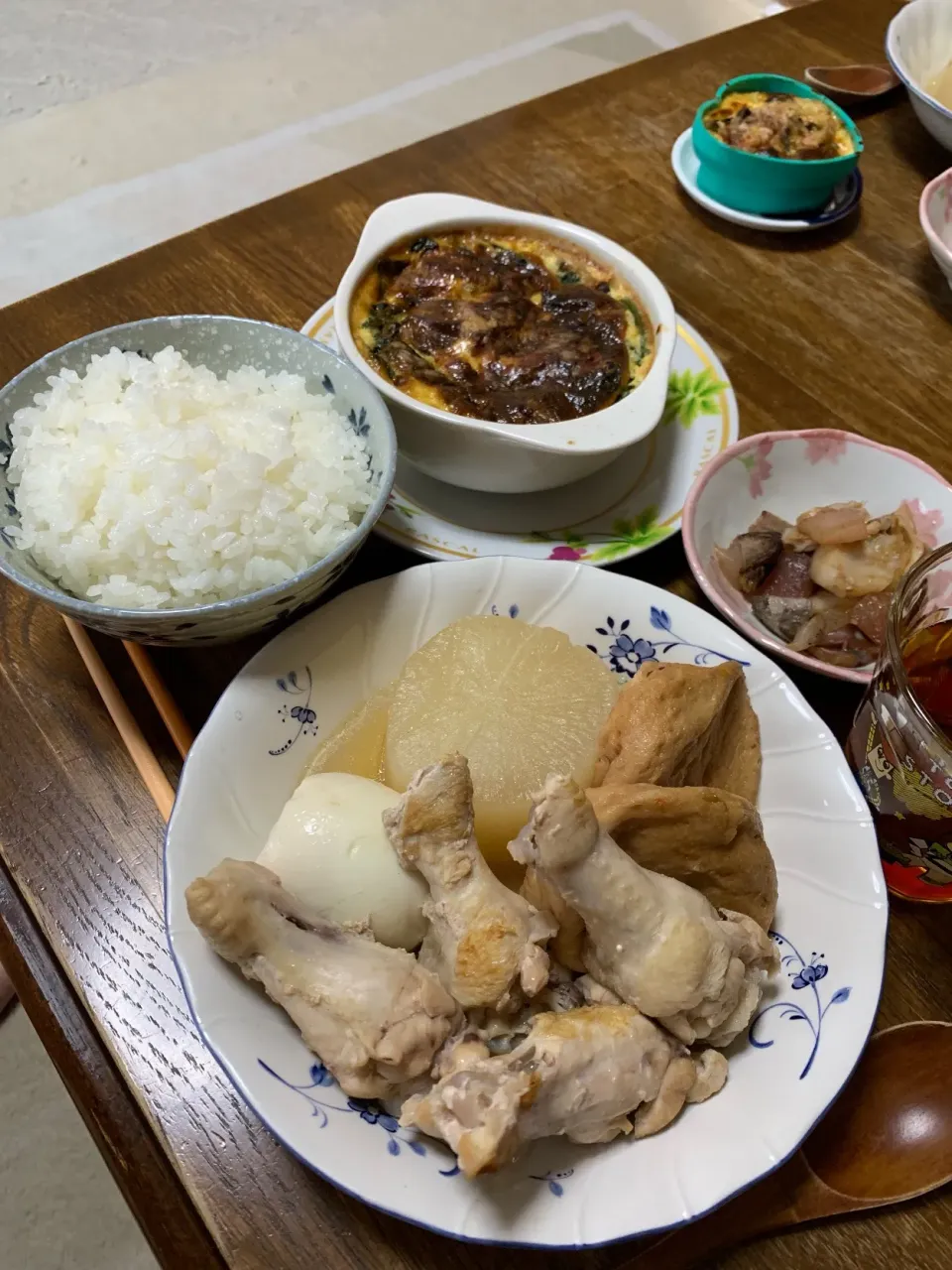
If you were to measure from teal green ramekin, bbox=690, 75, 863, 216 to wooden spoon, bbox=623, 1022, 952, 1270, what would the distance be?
4.23 ft

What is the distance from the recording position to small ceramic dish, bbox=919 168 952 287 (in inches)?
55.2

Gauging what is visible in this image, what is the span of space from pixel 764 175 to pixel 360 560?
97 centimetres

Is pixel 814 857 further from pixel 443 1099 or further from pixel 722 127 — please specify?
pixel 722 127

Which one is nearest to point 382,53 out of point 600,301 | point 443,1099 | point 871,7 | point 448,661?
point 871,7

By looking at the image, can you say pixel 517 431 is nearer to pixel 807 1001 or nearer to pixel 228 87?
pixel 807 1001

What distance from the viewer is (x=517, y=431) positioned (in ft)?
3.49

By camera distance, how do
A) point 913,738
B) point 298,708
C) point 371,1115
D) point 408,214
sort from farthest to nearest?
point 408,214
point 298,708
point 913,738
point 371,1115

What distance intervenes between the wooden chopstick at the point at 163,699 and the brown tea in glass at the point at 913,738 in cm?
67

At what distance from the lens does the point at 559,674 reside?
37.5 inches

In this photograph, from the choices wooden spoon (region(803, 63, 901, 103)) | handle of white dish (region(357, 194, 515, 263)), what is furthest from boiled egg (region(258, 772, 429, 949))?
wooden spoon (region(803, 63, 901, 103))

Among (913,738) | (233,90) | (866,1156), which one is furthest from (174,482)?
(233,90)

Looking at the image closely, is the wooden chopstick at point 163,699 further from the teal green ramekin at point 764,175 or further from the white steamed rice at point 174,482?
the teal green ramekin at point 764,175

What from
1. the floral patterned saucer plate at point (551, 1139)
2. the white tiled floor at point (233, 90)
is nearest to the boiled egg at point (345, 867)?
the floral patterned saucer plate at point (551, 1139)

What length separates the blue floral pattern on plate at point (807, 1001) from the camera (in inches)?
30.6
